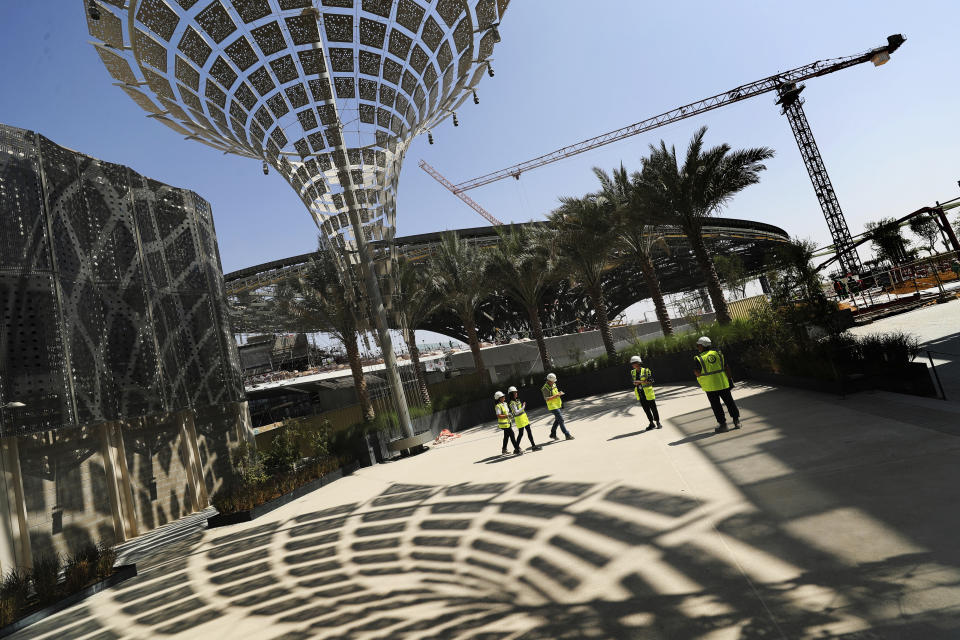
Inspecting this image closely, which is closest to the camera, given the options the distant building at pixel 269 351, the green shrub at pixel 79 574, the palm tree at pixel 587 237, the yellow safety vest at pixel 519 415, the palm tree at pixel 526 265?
the green shrub at pixel 79 574

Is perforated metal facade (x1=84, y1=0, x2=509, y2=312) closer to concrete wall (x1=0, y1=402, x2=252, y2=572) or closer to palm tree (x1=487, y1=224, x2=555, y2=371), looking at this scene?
concrete wall (x1=0, y1=402, x2=252, y2=572)

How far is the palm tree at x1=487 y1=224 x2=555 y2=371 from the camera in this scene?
2244 centimetres

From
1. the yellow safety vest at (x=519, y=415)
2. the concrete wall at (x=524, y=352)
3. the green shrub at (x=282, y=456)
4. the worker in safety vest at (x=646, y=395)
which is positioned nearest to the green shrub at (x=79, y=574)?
the green shrub at (x=282, y=456)

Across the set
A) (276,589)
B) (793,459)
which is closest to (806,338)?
(793,459)

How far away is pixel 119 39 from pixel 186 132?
2396mm

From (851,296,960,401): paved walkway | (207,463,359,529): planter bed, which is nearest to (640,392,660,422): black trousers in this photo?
(851,296,960,401): paved walkway

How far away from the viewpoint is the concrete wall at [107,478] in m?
9.20

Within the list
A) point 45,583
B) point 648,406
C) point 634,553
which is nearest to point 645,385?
point 648,406

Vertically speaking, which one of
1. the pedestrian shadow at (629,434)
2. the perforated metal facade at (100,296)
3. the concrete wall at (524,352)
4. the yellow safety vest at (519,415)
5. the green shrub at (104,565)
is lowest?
the pedestrian shadow at (629,434)

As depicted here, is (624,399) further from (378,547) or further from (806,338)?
(378,547)

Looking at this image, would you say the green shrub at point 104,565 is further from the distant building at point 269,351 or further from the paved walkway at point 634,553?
the distant building at point 269,351

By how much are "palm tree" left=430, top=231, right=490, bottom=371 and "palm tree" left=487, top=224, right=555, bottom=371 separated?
74cm

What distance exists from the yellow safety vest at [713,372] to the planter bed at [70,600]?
906 cm

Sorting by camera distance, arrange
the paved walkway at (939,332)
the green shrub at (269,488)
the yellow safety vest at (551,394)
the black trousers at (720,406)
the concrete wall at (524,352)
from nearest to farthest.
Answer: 1. the paved walkway at (939,332)
2. the black trousers at (720,406)
3. the green shrub at (269,488)
4. the yellow safety vest at (551,394)
5. the concrete wall at (524,352)
